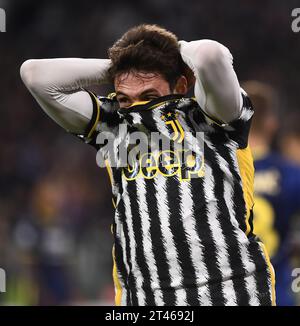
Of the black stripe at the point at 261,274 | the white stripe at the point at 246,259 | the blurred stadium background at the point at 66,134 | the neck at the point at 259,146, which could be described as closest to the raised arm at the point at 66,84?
the white stripe at the point at 246,259

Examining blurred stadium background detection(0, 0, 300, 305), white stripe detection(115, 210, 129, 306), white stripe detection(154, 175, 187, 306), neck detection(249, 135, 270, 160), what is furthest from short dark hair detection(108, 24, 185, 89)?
blurred stadium background detection(0, 0, 300, 305)

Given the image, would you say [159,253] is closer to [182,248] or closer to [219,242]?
[182,248]

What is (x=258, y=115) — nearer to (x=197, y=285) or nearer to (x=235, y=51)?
(x=197, y=285)

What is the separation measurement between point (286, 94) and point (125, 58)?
761cm

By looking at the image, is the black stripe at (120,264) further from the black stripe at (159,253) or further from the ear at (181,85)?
the ear at (181,85)

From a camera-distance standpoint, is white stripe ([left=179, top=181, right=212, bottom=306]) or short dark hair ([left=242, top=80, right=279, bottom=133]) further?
short dark hair ([left=242, top=80, right=279, bottom=133])

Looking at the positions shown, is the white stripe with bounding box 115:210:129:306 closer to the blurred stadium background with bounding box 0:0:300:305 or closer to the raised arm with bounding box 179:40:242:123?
the raised arm with bounding box 179:40:242:123

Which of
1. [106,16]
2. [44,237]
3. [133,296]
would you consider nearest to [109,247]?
[44,237]

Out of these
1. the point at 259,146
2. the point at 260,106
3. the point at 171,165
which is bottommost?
the point at 171,165

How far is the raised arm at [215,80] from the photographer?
268 cm

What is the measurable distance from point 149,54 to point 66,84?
34 centimetres

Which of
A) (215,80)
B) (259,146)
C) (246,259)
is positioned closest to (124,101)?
(215,80)

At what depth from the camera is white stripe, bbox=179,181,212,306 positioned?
8.97 ft

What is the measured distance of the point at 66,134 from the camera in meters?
10.3
